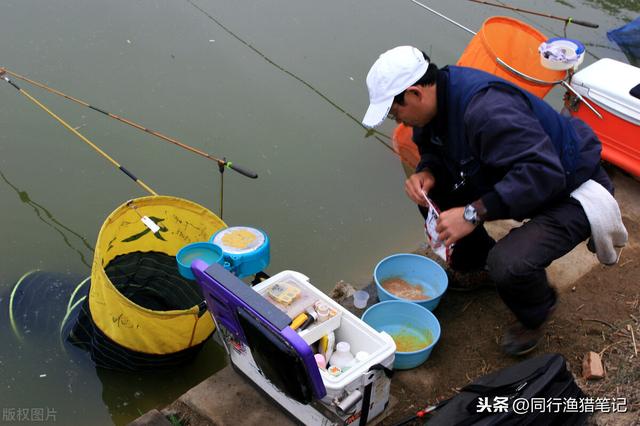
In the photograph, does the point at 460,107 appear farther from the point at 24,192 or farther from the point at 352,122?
the point at 24,192

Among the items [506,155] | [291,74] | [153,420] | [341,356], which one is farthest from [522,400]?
[291,74]

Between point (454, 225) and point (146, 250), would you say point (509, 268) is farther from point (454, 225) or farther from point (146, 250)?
point (146, 250)

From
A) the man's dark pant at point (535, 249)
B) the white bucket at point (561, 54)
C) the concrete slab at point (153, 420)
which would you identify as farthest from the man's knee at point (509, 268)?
the white bucket at point (561, 54)

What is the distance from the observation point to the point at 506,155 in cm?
217

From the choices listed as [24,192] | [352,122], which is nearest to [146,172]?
[24,192]

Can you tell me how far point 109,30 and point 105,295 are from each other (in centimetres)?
350

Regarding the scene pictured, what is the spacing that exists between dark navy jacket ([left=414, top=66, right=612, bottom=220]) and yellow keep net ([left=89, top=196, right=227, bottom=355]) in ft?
4.07

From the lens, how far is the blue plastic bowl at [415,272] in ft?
10.2

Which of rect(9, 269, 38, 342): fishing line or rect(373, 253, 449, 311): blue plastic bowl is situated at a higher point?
rect(373, 253, 449, 311): blue plastic bowl

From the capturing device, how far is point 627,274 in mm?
3215

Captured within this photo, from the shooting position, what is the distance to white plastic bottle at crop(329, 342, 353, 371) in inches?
91.8

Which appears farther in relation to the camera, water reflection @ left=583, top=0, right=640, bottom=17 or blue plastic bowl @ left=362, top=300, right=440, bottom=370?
water reflection @ left=583, top=0, right=640, bottom=17

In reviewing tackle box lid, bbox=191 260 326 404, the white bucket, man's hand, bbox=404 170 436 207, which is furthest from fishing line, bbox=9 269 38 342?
the white bucket

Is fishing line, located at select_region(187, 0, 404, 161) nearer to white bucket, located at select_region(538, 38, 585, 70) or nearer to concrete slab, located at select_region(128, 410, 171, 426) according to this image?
white bucket, located at select_region(538, 38, 585, 70)
